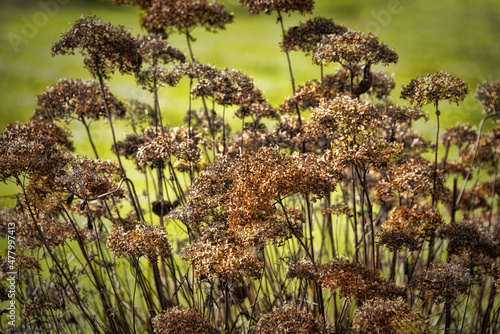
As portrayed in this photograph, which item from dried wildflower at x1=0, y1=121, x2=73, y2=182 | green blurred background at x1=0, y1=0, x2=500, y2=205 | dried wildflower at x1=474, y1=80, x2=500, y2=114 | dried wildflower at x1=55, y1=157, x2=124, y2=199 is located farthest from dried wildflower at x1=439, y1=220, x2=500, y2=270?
green blurred background at x1=0, y1=0, x2=500, y2=205

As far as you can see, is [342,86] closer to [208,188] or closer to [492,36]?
[208,188]

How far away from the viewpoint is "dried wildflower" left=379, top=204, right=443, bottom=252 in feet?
10.0

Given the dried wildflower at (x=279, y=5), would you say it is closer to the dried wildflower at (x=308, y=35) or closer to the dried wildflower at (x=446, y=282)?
the dried wildflower at (x=308, y=35)

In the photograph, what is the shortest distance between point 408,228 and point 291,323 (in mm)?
1104

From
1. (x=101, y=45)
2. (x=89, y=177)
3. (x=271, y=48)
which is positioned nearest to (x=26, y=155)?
(x=89, y=177)

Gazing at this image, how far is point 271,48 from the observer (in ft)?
35.2

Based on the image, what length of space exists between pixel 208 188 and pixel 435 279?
4.89ft

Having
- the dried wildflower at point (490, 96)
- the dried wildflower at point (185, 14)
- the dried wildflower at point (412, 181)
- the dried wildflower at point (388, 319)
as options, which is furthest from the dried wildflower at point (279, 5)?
the dried wildflower at point (388, 319)

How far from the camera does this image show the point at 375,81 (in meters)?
4.12

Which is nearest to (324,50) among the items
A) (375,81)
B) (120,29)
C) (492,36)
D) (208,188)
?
(375,81)

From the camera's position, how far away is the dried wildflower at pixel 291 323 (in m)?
2.51

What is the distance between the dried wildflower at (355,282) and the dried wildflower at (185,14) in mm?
2317

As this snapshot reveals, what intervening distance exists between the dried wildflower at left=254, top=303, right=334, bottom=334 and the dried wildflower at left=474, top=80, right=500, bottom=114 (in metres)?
2.75

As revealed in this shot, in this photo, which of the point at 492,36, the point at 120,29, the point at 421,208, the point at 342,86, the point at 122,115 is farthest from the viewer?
the point at 492,36
